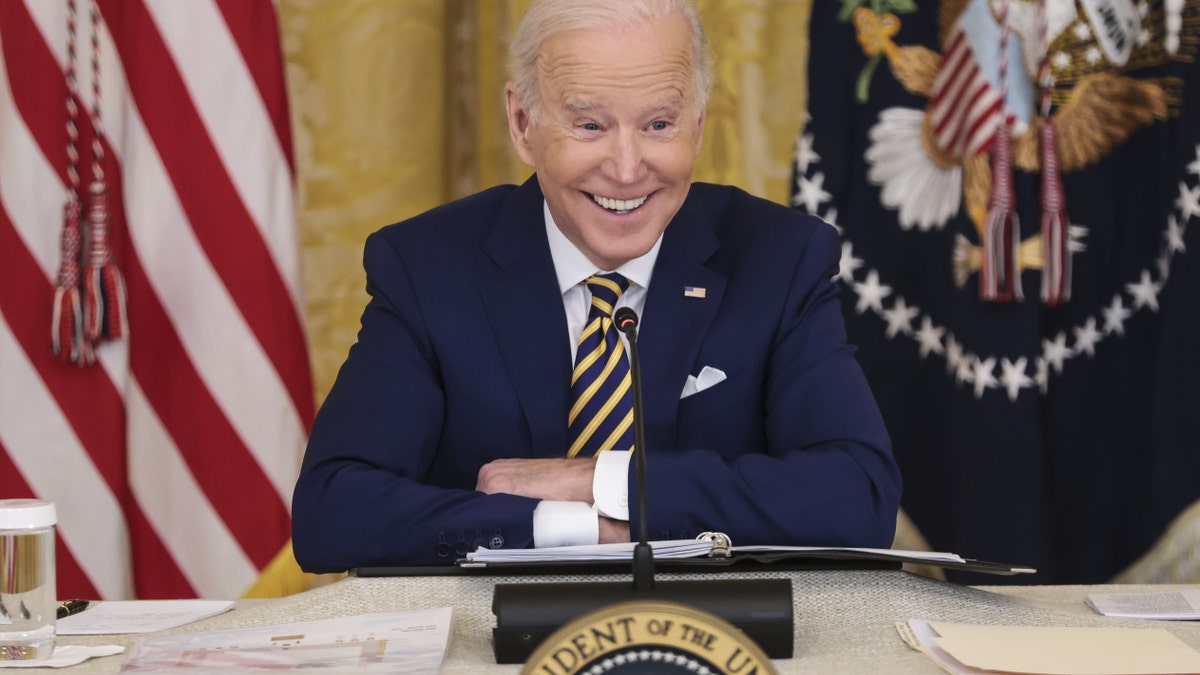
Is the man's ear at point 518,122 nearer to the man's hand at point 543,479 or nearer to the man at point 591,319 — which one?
the man at point 591,319

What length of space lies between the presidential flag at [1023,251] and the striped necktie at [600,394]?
44.6 inches

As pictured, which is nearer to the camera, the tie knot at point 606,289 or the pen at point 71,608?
the pen at point 71,608

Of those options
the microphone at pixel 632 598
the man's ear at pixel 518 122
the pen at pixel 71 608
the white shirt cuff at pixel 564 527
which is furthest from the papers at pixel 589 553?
the man's ear at pixel 518 122

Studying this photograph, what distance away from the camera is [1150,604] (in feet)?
4.72

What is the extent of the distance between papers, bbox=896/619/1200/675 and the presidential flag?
1721 mm

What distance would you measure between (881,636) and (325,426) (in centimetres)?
95

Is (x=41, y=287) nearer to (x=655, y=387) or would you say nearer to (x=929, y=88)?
(x=655, y=387)

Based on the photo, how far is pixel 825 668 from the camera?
113 cm

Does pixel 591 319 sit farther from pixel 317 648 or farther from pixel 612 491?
pixel 317 648

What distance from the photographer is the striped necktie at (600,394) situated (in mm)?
1991

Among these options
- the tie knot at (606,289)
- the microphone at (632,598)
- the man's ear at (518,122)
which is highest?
the man's ear at (518,122)

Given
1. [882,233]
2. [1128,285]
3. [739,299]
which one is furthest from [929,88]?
[739,299]

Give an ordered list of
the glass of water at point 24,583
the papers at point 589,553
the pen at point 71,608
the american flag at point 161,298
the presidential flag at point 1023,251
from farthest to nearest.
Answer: the presidential flag at point 1023,251 → the american flag at point 161,298 → the pen at point 71,608 → the papers at point 589,553 → the glass of water at point 24,583

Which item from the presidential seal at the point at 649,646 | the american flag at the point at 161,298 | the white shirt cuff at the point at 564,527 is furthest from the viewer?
the american flag at the point at 161,298
